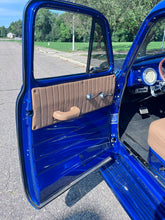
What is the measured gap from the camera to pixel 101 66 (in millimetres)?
1962

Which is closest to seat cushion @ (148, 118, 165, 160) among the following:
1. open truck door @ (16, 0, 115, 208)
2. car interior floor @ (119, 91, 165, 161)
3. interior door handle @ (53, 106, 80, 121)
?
open truck door @ (16, 0, 115, 208)

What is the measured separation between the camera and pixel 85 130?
1817 mm

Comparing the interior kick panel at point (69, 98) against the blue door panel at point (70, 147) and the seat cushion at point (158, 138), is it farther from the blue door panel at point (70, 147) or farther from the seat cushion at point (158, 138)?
the seat cushion at point (158, 138)

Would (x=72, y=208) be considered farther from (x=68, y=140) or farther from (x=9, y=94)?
(x=9, y=94)

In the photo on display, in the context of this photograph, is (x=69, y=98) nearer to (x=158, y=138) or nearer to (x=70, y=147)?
(x=70, y=147)

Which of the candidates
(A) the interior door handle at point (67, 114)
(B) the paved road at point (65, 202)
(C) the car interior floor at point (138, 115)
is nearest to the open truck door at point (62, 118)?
(A) the interior door handle at point (67, 114)

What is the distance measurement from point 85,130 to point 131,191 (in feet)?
2.42

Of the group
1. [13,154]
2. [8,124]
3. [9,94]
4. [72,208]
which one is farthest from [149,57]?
[9,94]

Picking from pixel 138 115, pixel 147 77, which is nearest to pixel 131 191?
pixel 147 77

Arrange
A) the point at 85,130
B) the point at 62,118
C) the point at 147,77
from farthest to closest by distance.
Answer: the point at 147,77, the point at 85,130, the point at 62,118

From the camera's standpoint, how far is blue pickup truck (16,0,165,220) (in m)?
1.35

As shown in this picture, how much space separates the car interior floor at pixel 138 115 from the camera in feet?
8.82

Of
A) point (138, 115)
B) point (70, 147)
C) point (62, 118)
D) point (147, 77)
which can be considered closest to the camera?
point (62, 118)

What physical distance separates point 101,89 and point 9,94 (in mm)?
4614
